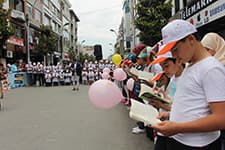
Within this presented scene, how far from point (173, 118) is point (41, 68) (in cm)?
2264

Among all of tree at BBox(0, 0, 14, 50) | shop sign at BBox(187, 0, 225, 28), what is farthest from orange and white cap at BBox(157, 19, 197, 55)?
tree at BBox(0, 0, 14, 50)

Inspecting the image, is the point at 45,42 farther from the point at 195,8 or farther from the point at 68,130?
the point at 68,130

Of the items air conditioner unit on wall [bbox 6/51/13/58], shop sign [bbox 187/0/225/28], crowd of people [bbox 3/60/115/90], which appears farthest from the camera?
air conditioner unit on wall [bbox 6/51/13/58]

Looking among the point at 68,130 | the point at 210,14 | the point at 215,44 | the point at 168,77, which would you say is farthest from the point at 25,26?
the point at 215,44

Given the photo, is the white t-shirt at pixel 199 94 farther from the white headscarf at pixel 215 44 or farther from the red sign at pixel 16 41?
the red sign at pixel 16 41

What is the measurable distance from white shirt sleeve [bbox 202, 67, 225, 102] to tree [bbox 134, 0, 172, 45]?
1761cm

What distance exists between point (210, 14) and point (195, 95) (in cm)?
1228

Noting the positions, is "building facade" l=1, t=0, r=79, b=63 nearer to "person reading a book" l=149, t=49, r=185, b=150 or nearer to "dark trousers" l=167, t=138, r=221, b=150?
"person reading a book" l=149, t=49, r=185, b=150

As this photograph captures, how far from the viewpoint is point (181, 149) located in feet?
8.21

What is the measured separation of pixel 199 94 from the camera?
2.28m

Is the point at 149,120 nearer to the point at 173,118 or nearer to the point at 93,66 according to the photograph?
the point at 173,118

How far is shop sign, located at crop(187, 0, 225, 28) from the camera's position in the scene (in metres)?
12.5

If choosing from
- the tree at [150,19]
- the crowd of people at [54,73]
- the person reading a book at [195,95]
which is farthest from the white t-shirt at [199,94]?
the crowd of people at [54,73]

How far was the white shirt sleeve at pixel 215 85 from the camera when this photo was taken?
2168 mm
